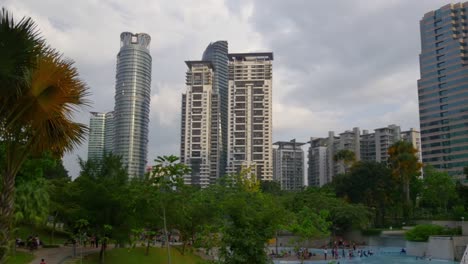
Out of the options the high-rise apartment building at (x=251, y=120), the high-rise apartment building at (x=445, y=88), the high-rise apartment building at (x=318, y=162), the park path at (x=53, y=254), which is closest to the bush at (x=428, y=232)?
the park path at (x=53, y=254)

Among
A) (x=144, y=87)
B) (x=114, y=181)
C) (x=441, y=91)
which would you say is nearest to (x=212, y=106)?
(x=144, y=87)

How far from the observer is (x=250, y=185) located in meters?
42.8

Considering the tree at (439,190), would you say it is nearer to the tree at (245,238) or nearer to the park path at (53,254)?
the park path at (53,254)

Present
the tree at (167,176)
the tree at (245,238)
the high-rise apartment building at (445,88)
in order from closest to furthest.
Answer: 1. the tree at (245,238)
2. the tree at (167,176)
3. the high-rise apartment building at (445,88)

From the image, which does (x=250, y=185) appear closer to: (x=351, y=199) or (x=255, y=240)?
(x=351, y=199)

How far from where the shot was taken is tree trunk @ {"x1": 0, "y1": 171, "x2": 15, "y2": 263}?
7121mm

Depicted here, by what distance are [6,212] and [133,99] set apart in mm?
112892

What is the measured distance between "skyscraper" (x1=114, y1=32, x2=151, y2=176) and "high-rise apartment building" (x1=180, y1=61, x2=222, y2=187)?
11.4m

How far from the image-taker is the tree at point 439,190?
62938 mm

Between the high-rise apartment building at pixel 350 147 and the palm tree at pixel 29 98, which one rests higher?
the high-rise apartment building at pixel 350 147

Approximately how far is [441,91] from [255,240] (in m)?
99.3

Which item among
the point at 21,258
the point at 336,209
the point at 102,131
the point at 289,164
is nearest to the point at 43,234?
the point at 21,258

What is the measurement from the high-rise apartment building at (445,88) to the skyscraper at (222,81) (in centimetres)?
5298

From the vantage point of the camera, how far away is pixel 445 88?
9538 centimetres
